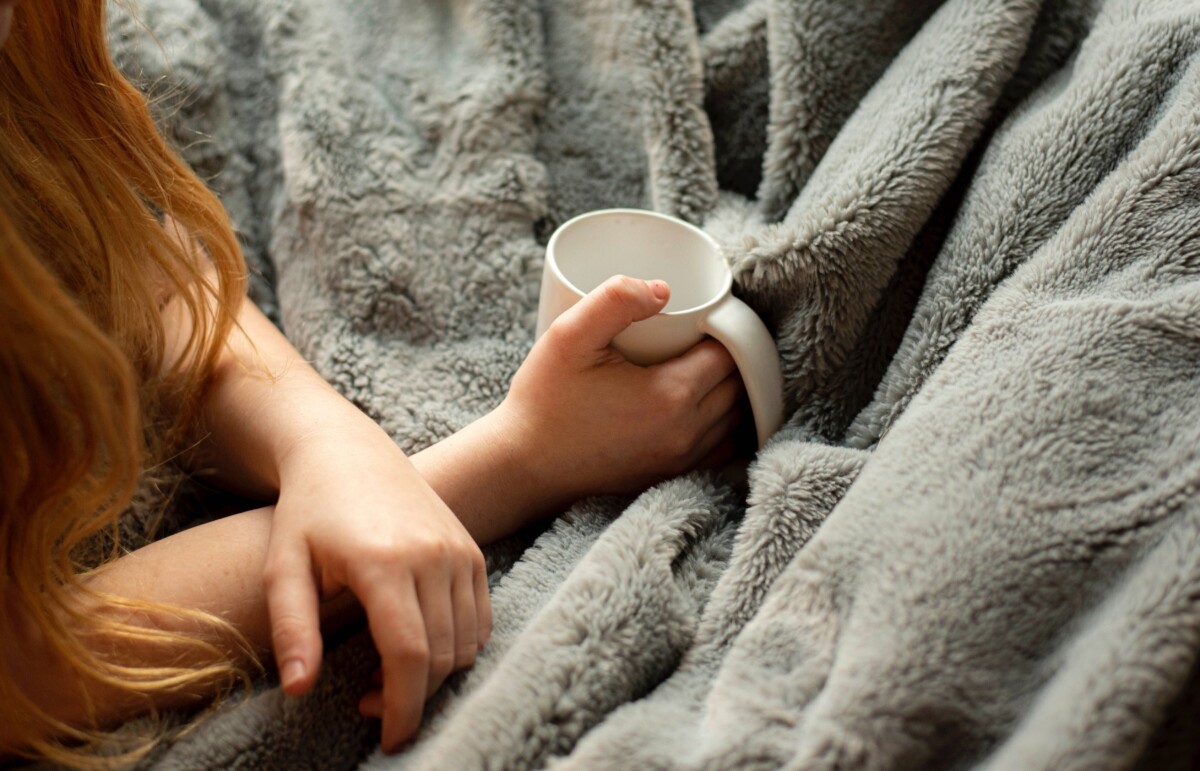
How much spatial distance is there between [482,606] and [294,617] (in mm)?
99

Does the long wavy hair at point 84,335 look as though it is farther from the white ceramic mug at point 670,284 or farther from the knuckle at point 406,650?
the white ceramic mug at point 670,284

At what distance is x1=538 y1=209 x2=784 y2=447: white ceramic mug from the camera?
1.89ft

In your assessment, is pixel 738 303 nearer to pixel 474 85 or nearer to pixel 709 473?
pixel 709 473

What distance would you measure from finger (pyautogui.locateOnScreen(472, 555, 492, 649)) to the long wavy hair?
13 cm

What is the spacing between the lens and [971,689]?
0.42 metres

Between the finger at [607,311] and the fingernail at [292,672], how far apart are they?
0.78 feet

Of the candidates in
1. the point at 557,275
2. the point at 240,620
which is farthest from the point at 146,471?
the point at 557,275

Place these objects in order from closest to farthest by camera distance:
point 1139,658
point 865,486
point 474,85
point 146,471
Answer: point 1139,658 < point 865,486 < point 146,471 < point 474,85

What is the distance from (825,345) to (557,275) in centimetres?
18

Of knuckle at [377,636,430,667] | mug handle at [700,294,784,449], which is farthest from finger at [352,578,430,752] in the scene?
mug handle at [700,294,784,449]

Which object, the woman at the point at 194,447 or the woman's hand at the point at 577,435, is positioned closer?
the woman at the point at 194,447

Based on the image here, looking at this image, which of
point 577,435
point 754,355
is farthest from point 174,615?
point 754,355

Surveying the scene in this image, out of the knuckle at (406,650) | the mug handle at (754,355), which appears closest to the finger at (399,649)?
the knuckle at (406,650)

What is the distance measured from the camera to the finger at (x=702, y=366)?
59cm
